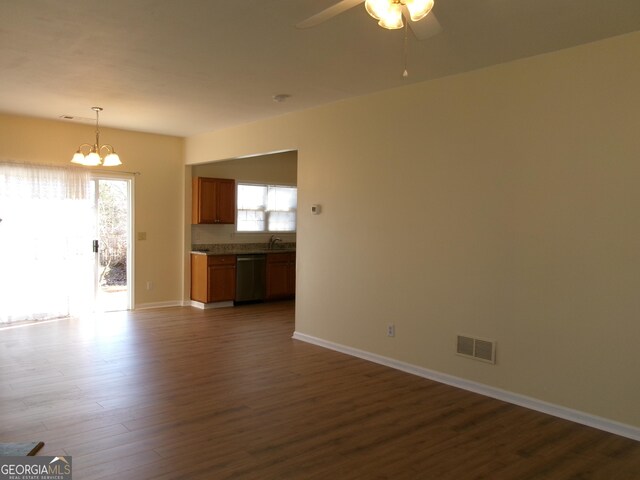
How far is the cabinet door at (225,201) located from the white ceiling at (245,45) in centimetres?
276

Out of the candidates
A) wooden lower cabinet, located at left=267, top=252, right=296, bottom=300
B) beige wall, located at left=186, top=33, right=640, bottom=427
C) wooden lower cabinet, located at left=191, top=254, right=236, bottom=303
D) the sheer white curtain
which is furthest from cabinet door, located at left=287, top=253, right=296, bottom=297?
the sheer white curtain

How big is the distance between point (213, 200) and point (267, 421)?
5.14 m

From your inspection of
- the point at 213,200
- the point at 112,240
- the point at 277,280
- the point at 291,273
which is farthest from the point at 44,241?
the point at 291,273

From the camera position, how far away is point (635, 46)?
A: 3271mm

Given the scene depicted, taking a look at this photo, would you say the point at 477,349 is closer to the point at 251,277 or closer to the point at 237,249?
the point at 251,277

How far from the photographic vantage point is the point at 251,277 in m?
8.16

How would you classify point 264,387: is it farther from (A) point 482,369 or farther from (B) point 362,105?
(B) point 362,105

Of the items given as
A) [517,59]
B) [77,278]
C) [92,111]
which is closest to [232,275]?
[77,278]

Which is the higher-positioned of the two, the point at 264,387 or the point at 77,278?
the point at 77,278

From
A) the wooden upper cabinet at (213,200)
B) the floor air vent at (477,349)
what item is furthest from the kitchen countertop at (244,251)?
the floor air vent at (477,349)

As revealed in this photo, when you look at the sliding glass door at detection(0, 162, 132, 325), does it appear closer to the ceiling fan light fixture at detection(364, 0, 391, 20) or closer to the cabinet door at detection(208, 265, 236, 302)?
the cabinet door at detection(208, 265, 236, 302)

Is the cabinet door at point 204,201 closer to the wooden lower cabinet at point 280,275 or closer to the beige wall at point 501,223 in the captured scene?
the wooden lower cabinet at point 280,275

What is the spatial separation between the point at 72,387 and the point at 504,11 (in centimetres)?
423

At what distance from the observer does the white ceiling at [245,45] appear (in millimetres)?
3033
